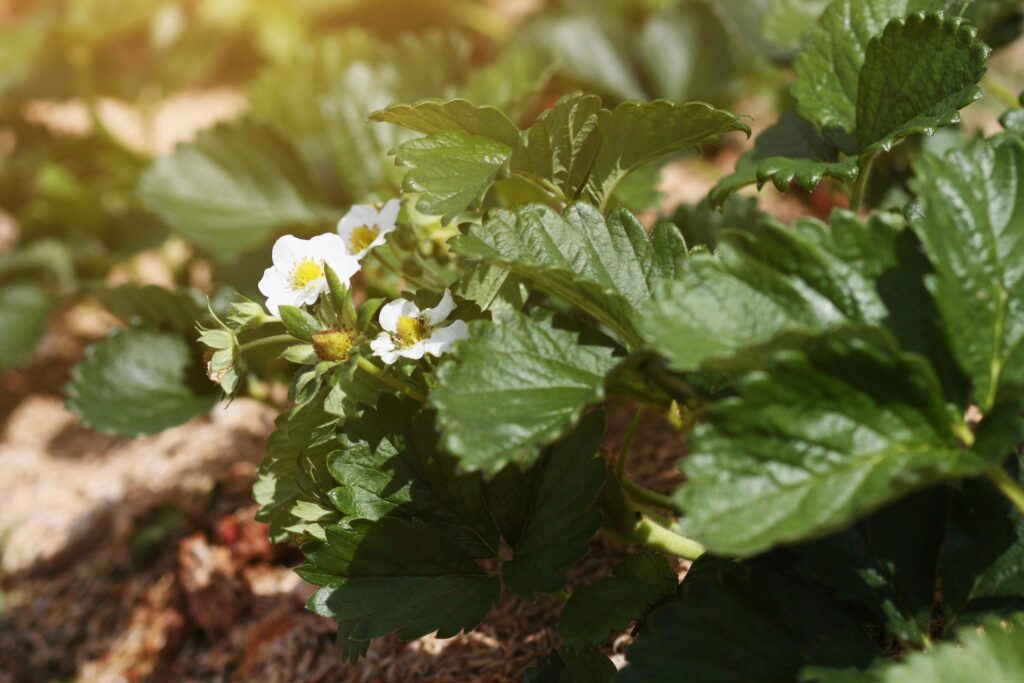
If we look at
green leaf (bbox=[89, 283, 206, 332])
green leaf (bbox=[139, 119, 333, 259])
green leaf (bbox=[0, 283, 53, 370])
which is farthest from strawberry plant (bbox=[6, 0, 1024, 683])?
green leaf (bbox=[0, 283, 53, 370])

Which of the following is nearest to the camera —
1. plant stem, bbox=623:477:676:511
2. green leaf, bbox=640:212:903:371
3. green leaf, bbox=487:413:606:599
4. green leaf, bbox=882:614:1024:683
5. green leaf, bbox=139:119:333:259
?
green leaf, bbox=882:614:1024:683

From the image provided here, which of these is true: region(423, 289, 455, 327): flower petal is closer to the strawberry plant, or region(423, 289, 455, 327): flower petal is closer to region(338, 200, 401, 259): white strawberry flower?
the strawberry plant

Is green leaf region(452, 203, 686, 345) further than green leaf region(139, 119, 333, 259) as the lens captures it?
No

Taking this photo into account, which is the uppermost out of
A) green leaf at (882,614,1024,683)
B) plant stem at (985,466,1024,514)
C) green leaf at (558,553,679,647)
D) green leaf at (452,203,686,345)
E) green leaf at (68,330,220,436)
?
plant stem at (985,466,1024,514)

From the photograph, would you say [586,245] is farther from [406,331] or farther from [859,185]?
[859,185]

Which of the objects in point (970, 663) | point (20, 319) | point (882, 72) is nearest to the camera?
point (970, 663)

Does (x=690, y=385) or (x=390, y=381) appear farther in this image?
(x=390, y=381)

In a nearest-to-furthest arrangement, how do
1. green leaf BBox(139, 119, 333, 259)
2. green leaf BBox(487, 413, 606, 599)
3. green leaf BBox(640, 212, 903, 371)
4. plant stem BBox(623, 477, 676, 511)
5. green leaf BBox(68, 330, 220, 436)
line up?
1. green leaf BBox(640, 212, 903, 371)
2. green leaf BBox(487, 413, 606, 599)
3. plant stem BBox(623, 477, 676, 511)
4. green leaf BBox(68, 330, 220, 436)
5. green leaf BBox(139, 119, 333, 259)

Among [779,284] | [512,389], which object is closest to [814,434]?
[779,284]

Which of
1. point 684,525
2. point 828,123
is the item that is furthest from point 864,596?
point 828,123
